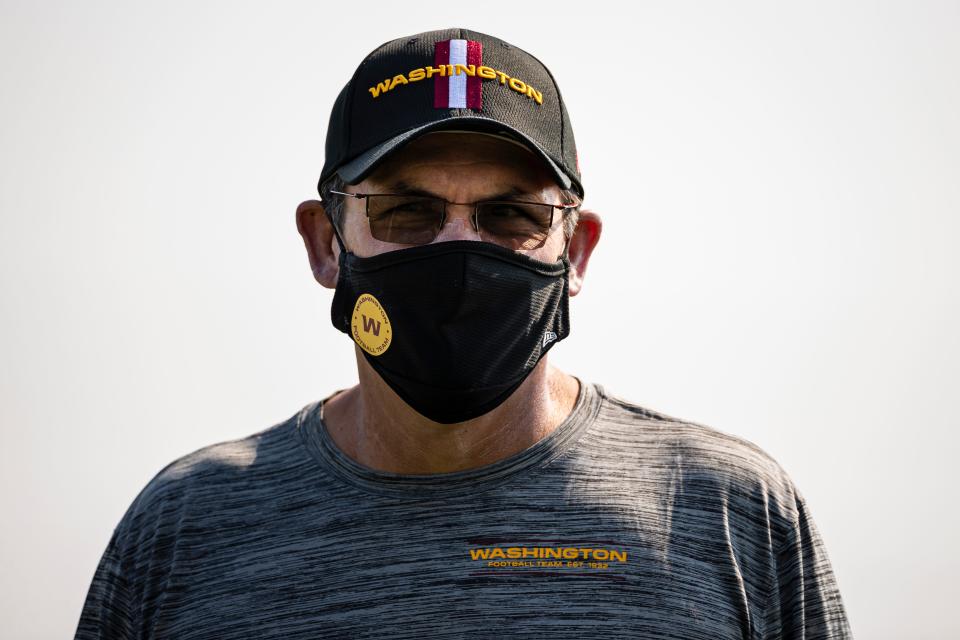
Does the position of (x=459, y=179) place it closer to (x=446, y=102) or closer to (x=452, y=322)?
(x=446, y=102)

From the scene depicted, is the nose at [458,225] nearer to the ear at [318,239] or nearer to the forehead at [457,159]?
the forehead at [457,159]

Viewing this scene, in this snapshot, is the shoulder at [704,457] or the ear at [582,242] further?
the ear at [582,242]

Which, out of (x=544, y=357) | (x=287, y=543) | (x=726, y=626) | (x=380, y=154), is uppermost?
(x=380, y=154)

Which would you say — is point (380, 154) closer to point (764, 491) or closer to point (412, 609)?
point (412, 609)

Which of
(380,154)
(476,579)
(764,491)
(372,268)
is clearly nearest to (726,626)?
(764,491)

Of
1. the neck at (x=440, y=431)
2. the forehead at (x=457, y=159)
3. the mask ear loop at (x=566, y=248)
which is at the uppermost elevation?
the forehead at (x=457, y=159)

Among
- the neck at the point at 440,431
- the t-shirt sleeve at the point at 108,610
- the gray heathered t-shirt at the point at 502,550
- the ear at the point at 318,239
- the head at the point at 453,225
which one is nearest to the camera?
the gray heathered t-shirt at the point at 502,550

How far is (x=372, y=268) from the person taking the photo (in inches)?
123

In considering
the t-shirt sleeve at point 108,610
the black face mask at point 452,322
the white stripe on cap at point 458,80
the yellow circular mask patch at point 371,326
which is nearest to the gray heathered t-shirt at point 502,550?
the t-shirt sleeve at point 108,610

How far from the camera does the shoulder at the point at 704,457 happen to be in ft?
10.3

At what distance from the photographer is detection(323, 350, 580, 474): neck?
3.15 metres

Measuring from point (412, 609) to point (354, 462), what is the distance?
520 millimetres

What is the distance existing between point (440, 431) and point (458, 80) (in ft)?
3.42

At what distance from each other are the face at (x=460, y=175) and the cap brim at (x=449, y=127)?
0.13ft
